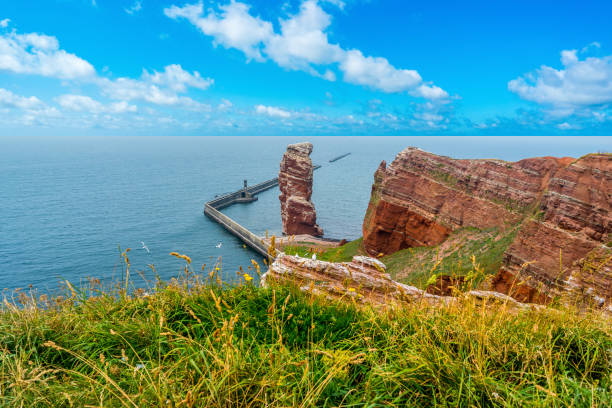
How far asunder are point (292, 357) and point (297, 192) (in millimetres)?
68942

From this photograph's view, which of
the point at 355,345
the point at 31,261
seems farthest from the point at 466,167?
the point at 31,261

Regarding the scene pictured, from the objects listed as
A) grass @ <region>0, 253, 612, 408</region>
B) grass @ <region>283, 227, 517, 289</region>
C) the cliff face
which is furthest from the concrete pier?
grass @ <region>0, 253, 612, 408</region>

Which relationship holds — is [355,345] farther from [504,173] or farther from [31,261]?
[31,261]

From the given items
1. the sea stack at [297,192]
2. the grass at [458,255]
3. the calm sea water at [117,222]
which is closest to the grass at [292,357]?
the grass at [458,255]

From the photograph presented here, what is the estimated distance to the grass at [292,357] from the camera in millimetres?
2975

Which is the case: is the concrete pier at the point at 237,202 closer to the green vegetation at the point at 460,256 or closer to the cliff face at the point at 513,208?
the cliff face at the point at 513,208

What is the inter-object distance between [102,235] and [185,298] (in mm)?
70238

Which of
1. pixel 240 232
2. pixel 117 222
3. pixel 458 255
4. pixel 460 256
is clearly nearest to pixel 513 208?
pixel 460 256

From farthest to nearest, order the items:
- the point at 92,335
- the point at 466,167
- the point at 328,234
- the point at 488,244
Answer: the point at 328,234
the point at 466,167
the point at 488,244
the point at 92,335

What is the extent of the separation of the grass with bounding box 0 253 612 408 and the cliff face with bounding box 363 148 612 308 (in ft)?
25.6

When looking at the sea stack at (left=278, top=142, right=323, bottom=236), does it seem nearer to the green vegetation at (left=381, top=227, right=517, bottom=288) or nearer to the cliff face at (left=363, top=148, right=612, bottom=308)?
the cliff face at (left=363, top=148, right=612, bottom=308)

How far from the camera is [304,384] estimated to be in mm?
3127

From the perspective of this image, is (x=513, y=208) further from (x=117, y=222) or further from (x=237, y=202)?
(x=237, y=202)

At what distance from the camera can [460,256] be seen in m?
31.2
